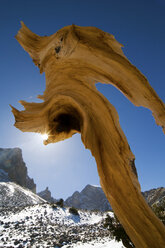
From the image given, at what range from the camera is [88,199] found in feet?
271

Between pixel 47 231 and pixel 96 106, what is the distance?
11.8 metres

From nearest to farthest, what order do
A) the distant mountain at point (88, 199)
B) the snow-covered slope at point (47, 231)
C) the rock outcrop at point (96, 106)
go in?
1. the rock outcrop at point (96, 106)
2. the snow-covered slope at point (47, 231)
3. the distant mountain at point (88, 199)

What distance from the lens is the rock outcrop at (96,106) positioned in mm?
1530

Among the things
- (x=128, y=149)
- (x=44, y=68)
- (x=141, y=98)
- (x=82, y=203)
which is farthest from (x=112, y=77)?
(x=82, y=203)

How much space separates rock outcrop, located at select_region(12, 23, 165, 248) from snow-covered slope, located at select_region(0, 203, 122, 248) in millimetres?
8021

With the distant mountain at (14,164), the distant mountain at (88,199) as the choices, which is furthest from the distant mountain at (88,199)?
the distant mountain at (14,164)

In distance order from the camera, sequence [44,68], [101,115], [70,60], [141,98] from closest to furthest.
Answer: [141,98] < [70,60] < [101,115] < [44,68]

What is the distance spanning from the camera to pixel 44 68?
2.29 metres

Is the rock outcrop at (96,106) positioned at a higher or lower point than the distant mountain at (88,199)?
lower

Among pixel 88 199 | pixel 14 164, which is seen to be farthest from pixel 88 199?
pixel 14 164

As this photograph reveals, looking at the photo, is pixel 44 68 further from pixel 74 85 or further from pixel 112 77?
pixel 112 77

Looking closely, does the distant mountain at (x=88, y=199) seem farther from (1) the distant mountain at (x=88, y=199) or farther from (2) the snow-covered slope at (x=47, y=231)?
(2) the snow-covered slope at (x=47, y=231)

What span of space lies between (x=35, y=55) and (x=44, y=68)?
9.7 inches

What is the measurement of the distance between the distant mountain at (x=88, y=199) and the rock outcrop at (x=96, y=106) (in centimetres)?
7990
